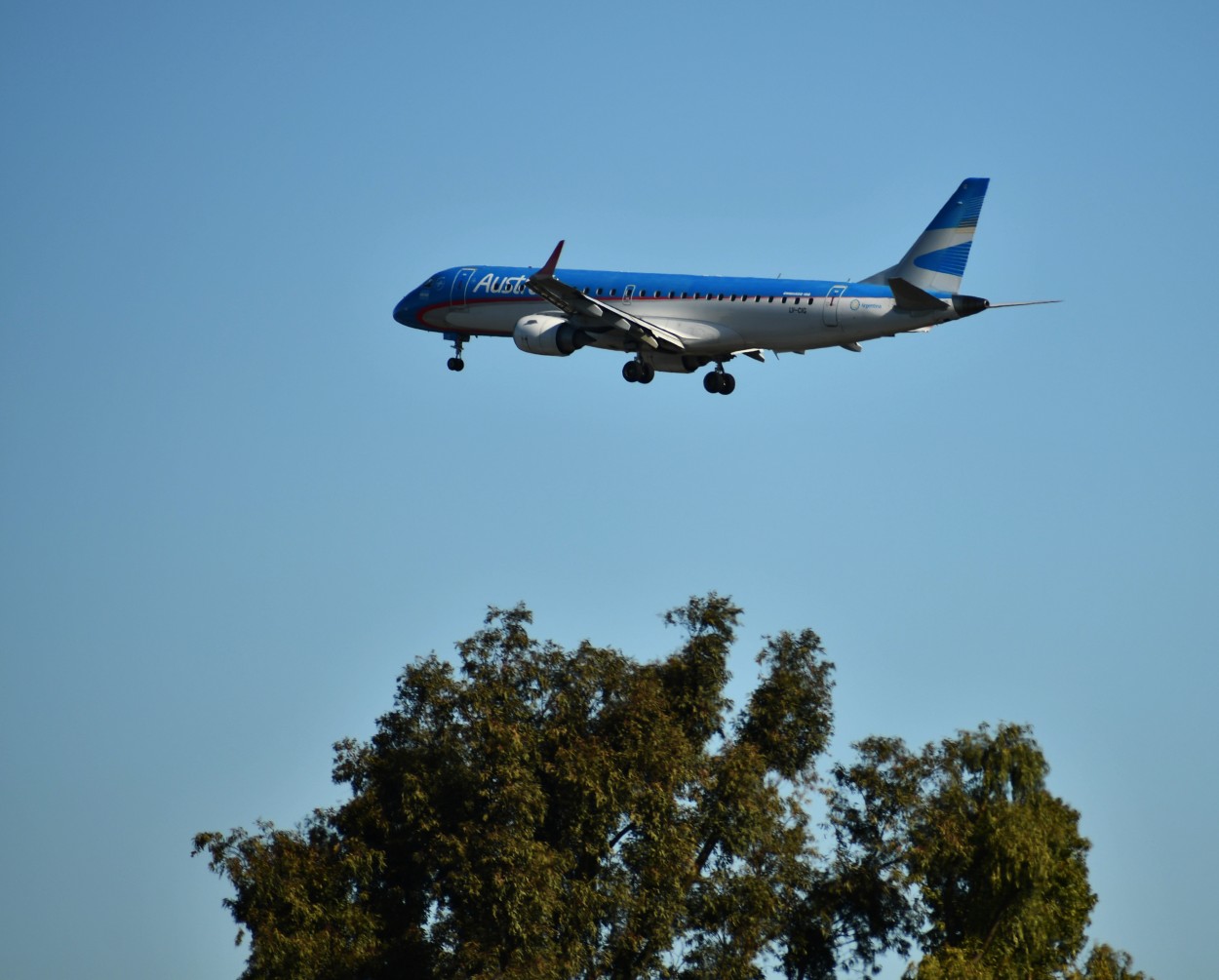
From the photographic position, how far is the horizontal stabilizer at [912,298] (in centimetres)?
6353

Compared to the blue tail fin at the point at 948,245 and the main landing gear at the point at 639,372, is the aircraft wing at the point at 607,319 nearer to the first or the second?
the main landing gear at the point at 639,372

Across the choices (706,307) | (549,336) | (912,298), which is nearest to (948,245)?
(912,298)

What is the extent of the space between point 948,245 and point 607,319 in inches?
451

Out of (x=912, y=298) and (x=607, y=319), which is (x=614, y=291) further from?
(x=912, y=298)

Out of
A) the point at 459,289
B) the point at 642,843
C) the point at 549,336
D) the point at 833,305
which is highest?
the point at 459,289

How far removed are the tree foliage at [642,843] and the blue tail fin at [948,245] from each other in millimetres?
11409

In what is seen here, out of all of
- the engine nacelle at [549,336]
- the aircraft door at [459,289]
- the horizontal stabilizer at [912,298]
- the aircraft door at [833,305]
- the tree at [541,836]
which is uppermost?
the aircraft door at [459,289]

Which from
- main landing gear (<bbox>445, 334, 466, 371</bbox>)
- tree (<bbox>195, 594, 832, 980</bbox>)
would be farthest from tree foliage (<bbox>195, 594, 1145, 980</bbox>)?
main landing gear (<bbox>445, 334, 466, 371</bbox>)

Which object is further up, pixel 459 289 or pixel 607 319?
pixel 459 289

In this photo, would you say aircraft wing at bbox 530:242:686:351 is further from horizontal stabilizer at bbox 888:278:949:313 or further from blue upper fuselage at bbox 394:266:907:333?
horizontal stabilizer at bbox 888:278:949:313

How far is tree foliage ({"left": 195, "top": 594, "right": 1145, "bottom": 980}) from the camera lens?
60.9 metres

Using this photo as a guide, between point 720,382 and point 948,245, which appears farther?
point 720,382

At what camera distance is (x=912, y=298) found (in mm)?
64000

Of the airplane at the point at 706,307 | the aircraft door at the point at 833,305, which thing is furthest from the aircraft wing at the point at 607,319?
the aircraft door at the point at 833,305
